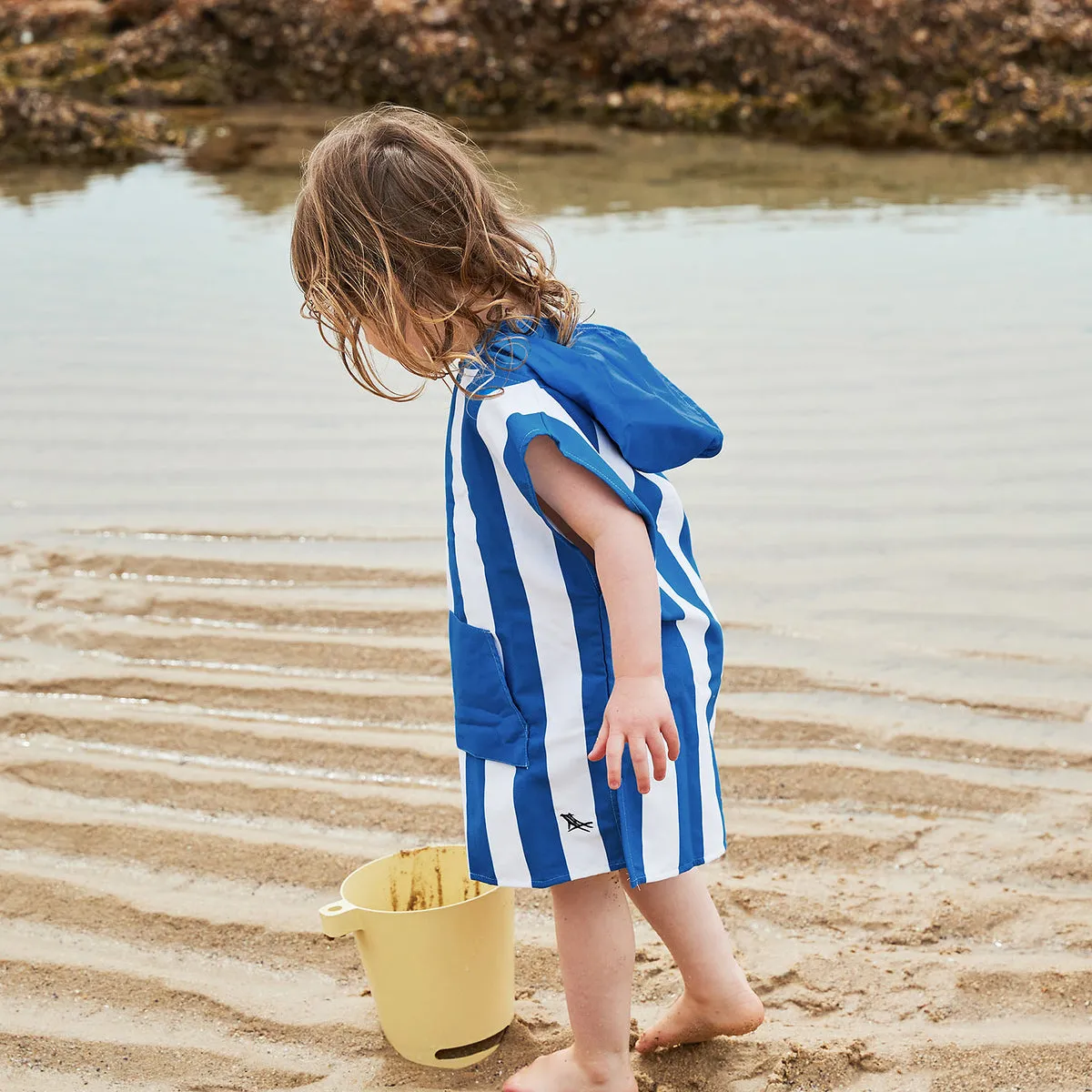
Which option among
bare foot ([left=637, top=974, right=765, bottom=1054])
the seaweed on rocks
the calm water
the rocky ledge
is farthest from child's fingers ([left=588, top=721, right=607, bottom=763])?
the seaweed on rocks

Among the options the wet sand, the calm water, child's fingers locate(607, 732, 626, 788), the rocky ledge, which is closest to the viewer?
child's fingers locate(607, 732, 626, 788)

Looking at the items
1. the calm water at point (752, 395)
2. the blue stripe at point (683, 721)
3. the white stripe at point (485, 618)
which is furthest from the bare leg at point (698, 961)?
the calm water at point (752, 395)

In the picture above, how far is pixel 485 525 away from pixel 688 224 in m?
6.31

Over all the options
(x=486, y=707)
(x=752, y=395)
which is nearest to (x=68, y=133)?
(x=752, y=395)

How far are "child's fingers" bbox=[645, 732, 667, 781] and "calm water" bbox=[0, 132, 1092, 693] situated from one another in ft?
5.58

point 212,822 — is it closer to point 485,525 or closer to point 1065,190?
point 485,525

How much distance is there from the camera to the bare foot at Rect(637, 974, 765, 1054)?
1.84 metres

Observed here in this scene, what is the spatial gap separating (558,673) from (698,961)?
486mm

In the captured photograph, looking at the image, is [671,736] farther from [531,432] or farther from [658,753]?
[531,432]

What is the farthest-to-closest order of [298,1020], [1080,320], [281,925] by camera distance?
[1080,320], [281,925], [298,1020]

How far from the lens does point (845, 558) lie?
12.0 feet

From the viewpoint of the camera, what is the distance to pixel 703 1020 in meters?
1.86

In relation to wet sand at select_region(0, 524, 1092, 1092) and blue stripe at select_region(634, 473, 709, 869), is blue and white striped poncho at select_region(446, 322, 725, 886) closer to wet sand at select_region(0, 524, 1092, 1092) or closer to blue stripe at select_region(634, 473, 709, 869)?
blue stripe at select_region(634, 473, 709, 869)

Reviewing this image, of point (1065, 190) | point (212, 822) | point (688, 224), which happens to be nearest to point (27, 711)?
point (212, 822)
